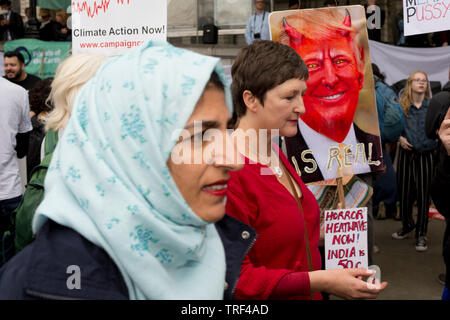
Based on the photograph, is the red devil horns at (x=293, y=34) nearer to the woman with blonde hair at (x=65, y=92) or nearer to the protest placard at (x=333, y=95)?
the protest placard at (x=333, y=95)

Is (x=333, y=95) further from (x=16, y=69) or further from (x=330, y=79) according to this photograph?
(x=16, y=69)

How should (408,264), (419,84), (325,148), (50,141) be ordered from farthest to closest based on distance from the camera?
(419,84)
(408,264)
(325,148)
(50,141)

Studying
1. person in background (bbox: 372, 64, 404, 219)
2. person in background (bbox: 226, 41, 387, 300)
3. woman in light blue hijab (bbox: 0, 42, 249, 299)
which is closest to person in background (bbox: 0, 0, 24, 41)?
person in background (bbox: 372, 64, 404, 219)

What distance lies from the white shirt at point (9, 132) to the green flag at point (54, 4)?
11.2 metres

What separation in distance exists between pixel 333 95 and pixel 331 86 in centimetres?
6

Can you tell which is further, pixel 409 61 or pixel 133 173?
pixel 409 61

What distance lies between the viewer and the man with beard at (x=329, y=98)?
128 inches

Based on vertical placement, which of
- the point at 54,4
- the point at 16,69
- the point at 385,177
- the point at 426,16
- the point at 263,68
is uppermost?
the point at 54,4

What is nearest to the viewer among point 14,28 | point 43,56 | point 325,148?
point 325,148

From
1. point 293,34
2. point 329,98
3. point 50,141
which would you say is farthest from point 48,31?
point 50,141

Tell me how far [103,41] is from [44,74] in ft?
24.4

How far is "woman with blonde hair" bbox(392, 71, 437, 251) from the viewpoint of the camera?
21.4ft

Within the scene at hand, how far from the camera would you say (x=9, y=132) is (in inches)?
153

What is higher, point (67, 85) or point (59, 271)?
point (67, 85)
